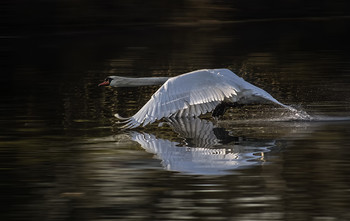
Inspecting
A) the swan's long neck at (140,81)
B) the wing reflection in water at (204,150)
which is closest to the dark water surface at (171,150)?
the wing reflection in water at (204,150)

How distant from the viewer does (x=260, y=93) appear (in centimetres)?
884

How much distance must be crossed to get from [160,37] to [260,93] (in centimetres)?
1402

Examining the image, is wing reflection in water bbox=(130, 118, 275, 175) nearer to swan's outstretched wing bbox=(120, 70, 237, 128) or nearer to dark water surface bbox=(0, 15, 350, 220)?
dark water surface bbox=(0, 15, 350, 220)

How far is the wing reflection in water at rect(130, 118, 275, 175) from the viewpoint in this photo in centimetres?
710

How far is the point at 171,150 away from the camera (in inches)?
312

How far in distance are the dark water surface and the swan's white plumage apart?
0.31 meters

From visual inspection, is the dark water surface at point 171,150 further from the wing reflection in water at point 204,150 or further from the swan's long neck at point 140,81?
the swan's long neck at point 140,81

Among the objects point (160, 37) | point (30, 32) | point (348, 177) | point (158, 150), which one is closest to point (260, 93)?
point (158, 150)

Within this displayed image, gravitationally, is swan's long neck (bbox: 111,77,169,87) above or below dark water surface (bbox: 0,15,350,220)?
above

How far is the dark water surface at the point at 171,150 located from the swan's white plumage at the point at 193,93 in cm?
31

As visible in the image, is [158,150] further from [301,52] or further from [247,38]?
[247,38]

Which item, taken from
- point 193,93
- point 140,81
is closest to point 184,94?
point 193,93

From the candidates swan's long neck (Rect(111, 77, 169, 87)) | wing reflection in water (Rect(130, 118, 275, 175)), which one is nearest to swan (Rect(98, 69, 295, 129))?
wing reflection in water (Rect(130, 118, 275, 175))

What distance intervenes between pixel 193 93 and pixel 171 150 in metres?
0.96
